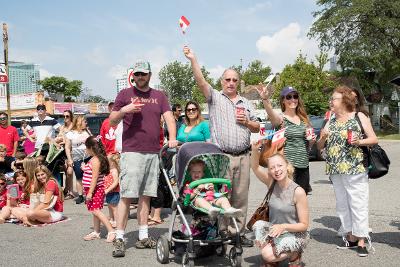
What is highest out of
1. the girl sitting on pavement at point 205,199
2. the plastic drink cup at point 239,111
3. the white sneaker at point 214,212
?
the plastic drink cup at point 239,111

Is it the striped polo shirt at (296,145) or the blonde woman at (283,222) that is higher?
the striped polo shirt at (296,145)

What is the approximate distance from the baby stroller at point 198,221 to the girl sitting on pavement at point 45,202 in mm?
2942

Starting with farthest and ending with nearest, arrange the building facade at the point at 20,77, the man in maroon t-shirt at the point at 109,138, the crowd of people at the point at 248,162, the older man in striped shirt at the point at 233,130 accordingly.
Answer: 1. the building facade at the point at 20,77
2. the man in maroon t-shirt at the point at 109,138
3. the older man in striped shirt at the point at 233,130
4. the crowd of people at the point at 248,162

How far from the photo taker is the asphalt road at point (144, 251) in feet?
16.3

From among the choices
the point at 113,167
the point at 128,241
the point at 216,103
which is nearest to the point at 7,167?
the point at 113,167

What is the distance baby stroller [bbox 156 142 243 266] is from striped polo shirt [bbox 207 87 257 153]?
0.28 m

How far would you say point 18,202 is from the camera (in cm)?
765

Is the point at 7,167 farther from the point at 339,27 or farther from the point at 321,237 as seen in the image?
the point at 339,27

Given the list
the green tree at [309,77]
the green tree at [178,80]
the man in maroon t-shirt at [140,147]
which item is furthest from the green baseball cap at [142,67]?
the green tree at [178,80]

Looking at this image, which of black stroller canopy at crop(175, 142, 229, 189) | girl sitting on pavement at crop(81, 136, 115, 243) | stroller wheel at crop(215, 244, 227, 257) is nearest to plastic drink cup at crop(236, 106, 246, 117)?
A: black stroller canopy at crop(175, 142, 229, 189)

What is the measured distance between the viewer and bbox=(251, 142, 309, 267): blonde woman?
431 centimetres

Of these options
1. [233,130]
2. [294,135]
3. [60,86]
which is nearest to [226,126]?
[233,130]

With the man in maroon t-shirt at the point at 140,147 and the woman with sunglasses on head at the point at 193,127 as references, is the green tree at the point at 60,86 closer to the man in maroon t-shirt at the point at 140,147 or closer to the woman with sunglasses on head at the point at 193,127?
the woman with sunglasses on head at the point at 193,127

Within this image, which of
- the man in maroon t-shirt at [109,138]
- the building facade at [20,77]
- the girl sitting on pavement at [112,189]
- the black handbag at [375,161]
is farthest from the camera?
the building facade at [20,77]
